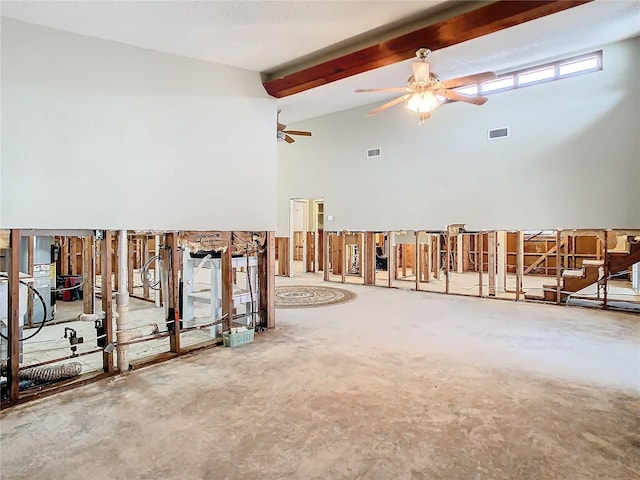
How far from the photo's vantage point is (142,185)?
335 centimetres

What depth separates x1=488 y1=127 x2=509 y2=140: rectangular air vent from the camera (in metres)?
6.71

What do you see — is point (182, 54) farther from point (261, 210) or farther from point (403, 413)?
point (403, 413)

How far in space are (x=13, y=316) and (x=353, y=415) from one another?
254cm

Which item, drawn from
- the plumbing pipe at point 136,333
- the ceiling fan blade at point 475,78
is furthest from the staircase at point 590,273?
the plumbing pipe at point 136,333

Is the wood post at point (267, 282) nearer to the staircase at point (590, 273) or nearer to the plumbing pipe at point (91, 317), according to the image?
the plumbing pipe at point (91, 317)

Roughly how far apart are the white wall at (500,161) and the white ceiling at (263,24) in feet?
4.67

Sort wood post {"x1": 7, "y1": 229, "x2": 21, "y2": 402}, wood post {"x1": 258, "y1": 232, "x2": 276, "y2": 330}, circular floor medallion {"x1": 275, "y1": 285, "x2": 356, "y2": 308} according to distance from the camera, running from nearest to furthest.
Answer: wood post {"x1": 7, "y1": 229, "x2": 21, "y2": 402} < wood post {"x1": 258, "y1": 232, "x2": 276, "y2": 330} < circular floor medallion {"x1": 275, "y1": 285, "x2": 356, "y2": 308}

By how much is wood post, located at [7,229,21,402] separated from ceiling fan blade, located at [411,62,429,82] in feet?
13.5

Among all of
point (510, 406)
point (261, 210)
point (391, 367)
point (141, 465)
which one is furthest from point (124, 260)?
point (510, 406)

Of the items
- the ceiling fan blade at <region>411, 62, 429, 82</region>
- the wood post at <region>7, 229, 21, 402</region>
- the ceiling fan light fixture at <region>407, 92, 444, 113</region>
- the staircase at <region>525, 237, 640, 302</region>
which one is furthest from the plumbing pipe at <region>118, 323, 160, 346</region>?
the staircase at <region>525, 237, 640, 302</region>

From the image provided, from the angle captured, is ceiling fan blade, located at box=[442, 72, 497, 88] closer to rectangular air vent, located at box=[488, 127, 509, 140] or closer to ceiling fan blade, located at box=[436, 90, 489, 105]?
ceiling fan blade, located at box=[436, 90, 489, 105]

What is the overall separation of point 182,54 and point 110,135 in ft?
3.64

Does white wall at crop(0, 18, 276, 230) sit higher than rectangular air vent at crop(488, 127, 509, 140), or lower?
lower

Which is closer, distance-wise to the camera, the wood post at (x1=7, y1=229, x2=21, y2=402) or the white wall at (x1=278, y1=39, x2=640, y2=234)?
the wood post at (x1=7, y1=229, x2=21, y2=402)
